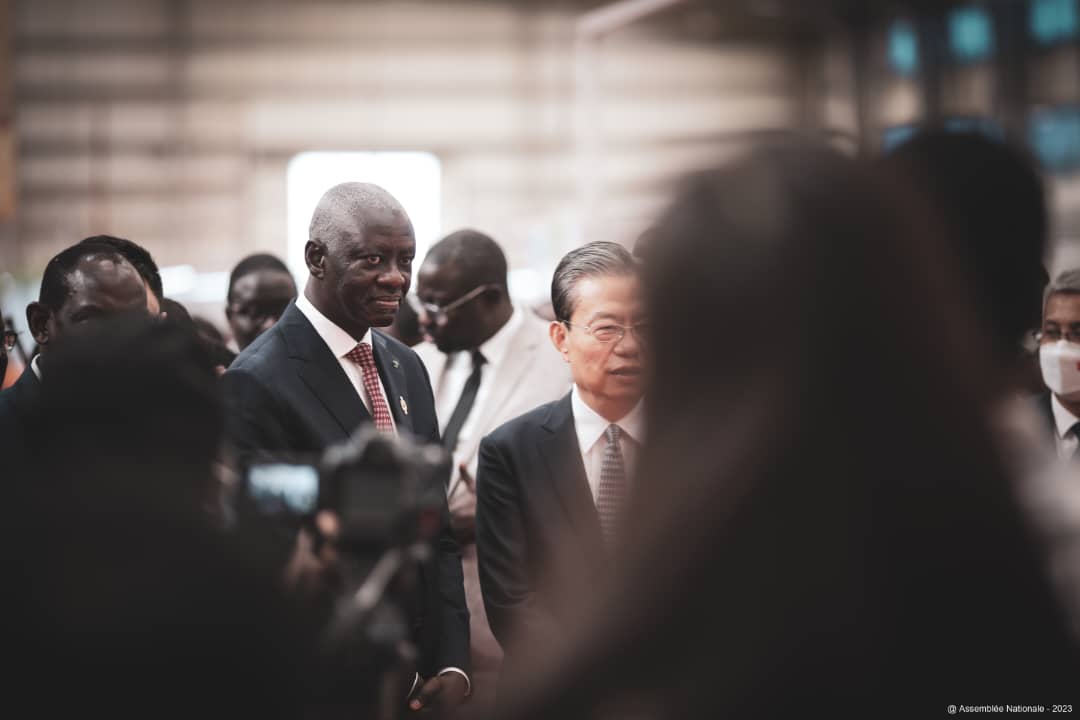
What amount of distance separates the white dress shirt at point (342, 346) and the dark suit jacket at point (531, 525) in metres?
0.27

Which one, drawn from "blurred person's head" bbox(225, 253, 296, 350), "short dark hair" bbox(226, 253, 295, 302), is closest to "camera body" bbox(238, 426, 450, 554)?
"blurred person's head" bbox(225, 253, 296, 350)

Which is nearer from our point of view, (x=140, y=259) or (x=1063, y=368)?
(x=140, y=259)

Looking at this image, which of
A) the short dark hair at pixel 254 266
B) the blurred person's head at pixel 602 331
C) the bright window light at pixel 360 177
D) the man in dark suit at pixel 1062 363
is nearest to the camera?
the blurred person's head at pixel 602 331

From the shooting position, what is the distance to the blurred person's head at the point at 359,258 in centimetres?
327

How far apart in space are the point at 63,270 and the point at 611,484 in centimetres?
160

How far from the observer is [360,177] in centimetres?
1591

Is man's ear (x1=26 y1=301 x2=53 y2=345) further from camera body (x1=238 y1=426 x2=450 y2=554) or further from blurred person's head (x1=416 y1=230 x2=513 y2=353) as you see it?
blurred person's head (x1=416 y1=230 x2=513 y2=353)

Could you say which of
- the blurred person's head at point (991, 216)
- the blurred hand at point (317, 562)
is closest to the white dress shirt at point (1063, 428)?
the blurred person's head at point (991, 216)

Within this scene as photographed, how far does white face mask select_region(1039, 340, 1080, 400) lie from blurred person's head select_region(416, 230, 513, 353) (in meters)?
2.14

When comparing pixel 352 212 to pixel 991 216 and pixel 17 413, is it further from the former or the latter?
pixel 991 216

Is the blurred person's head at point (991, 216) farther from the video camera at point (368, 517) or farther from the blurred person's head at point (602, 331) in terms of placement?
the blurred person's head at point (602, 331)

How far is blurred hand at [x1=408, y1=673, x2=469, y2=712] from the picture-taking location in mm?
3207

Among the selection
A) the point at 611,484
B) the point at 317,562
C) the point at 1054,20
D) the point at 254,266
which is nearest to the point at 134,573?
the point at 317,562

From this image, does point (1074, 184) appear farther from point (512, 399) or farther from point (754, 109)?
point (754, 109)
